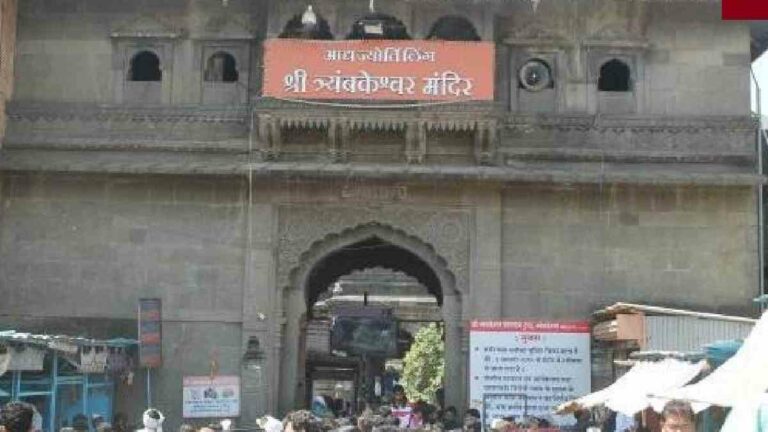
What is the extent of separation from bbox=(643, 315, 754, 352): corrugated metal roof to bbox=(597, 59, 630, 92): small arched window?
13.6 feet

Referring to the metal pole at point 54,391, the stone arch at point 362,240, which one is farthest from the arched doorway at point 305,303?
the metal pole at point 54,391

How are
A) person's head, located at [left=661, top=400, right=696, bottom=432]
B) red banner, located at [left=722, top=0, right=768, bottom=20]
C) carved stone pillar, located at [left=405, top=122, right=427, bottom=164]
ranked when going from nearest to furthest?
red banner, located at [left=722, top=0, right=768, bottom=20], person's head, located at [left=661, top=400, right=696, bottom=432], carved stone pillar, located at [left=405, top=122, right=427, bottom=164]

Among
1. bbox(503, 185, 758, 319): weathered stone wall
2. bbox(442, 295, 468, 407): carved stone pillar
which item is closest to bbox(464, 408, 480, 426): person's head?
bbox(442, 295, 468, 407): carved stone pillar

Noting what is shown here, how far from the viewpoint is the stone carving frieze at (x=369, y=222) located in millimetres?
13836

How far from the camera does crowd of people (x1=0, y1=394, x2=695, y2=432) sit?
4.21 meters

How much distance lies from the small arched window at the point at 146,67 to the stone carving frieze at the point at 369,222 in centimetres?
256

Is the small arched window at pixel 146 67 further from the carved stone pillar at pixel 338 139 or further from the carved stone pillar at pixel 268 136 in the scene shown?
the carved stone pillar at pixel 338 139

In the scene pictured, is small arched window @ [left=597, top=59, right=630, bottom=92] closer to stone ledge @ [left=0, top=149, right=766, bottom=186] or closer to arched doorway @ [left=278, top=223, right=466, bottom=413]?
stone ledge @ [left=0, top=149, right=766, bottom=186]

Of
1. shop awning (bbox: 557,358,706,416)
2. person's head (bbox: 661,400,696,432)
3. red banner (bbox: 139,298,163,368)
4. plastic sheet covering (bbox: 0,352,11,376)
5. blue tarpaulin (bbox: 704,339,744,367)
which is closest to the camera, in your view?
person's head (bbox: 661,400,696,432)

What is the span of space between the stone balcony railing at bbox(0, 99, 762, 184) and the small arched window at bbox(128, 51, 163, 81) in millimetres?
616

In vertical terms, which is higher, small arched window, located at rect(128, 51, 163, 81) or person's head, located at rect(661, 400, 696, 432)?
small arched window, located at rect(128, 51, 163, 81)

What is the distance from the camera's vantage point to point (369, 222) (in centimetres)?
1388

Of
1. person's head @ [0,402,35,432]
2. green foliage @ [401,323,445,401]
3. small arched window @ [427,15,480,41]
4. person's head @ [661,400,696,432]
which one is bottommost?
green foliage @ [401,323,445,401]

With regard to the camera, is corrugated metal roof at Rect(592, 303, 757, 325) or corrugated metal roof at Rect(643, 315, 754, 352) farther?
corrugated metal roof at Rect(643, 315, 754, 352)
